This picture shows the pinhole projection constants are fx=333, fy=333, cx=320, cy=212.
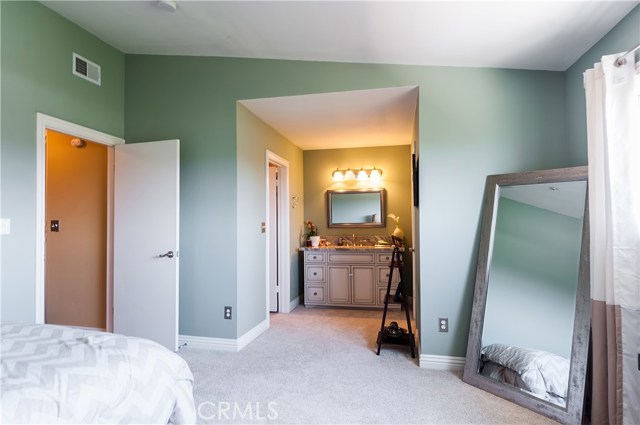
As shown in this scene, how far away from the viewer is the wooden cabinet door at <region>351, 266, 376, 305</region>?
4.40 meters

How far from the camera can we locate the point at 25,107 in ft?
7.55

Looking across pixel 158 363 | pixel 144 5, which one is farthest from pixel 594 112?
pixel 144 5

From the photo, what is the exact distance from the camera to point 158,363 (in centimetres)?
133

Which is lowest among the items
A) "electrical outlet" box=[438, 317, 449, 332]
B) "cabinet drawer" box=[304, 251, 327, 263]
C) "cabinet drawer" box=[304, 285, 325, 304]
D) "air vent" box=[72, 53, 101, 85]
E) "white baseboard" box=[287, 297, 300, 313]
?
"white baseboard" box=[287, 297, 300, 313]

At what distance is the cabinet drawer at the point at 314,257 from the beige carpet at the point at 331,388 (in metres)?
1.29

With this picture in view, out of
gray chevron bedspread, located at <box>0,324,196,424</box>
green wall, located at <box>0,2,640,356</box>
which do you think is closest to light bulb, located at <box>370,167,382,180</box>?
green wall, located at <box>0,2,640,356</box>

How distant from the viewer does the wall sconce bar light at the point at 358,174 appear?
4875 millimetres

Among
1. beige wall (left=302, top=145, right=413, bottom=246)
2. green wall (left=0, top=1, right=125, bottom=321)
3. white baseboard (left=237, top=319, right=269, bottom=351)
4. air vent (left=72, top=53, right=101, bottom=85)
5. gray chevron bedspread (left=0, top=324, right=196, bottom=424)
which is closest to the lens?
gray chevron bedspread (left=0, top=324, right=196, bottom=424)

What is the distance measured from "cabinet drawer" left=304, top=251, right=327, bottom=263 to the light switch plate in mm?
3035

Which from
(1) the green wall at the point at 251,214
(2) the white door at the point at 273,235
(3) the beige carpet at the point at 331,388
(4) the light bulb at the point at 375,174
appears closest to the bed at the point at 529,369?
(3) the beige carpet at the point at 331,388

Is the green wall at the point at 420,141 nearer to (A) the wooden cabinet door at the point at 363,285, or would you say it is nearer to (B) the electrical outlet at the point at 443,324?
(B) the electrical outlet at the point at 443,324

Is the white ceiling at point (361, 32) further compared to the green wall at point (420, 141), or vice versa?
the green wall at point (420, 141)

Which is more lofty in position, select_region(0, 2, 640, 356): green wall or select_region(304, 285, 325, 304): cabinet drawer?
select_region(0, 2, 640, 356): green wall

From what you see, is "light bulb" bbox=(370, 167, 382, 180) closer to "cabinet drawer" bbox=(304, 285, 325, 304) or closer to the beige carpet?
"cabinet drawer" bbox=(304, 285, 325, 304)
